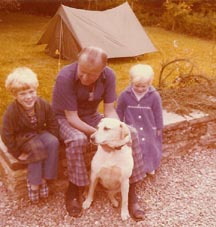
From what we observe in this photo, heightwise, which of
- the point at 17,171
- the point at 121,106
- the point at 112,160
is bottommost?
the point at 17,171

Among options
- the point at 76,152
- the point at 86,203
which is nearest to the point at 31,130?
the point at 76,152

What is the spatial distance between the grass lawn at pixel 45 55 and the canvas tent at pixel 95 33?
296 mm

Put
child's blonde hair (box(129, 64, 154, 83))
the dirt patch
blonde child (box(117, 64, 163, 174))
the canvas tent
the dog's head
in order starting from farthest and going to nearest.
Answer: the canvas tent, blonde child (box(117, 64, 163, 174)), child's blonde hair (box(129, 64, 154, 83)), the dirt patch, the dog's head

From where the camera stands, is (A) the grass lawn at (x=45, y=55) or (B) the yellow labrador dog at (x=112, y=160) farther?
(A) the grass lawn at (x=45, y=55)

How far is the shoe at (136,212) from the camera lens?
3.19 metres

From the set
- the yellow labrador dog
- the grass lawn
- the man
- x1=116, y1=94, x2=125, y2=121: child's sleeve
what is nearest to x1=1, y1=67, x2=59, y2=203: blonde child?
the man

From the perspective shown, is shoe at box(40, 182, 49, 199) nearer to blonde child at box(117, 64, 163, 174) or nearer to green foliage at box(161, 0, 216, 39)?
blonde child at box(117, 64, 163, 174)

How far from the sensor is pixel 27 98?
2984 mm

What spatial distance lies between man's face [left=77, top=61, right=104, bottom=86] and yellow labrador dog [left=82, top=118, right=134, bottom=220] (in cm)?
38

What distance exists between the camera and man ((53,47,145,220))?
2993 mm

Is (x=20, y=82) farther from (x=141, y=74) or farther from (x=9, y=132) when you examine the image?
(x=141, y=74)

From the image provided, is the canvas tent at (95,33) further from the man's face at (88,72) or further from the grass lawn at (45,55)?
the man's face at (88,72)

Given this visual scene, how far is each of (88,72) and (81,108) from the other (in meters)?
0.50

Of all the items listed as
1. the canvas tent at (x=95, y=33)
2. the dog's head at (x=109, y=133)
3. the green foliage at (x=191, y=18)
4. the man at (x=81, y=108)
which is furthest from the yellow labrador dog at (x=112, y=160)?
the green foliage at (x=191, y=18)
